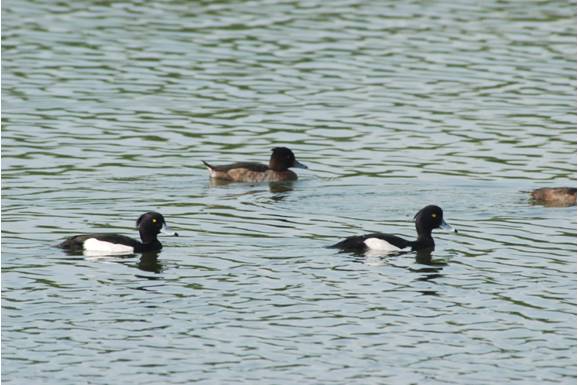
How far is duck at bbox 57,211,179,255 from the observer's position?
2062 cm

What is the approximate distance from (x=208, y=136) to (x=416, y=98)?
5.07 meters

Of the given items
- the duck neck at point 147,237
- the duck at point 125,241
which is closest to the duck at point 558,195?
the duck at point 125,241

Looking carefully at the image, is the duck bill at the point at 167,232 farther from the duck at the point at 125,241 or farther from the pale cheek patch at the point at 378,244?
the pale cheek patch at the point at 378,244

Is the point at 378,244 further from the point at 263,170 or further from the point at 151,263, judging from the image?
the point at 263,170

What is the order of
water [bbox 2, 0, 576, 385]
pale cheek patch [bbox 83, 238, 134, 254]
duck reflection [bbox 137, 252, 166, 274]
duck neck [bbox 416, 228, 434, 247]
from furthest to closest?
1. duck neck [bbox 416, 228, 434, 247]
2. pale cheek patch [bbox 83, 238, 134, 254]
3. duck reflection [bbox 137, 252, 166, 274]
4. water [bbox 2, 0, 576, 385]

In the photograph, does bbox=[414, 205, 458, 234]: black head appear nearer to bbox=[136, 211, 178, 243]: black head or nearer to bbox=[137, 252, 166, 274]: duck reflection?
bbox=[136, 211, 178, 243]: black head

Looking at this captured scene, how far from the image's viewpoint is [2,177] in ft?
84.6

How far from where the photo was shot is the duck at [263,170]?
85.6ft

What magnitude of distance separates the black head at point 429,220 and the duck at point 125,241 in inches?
132

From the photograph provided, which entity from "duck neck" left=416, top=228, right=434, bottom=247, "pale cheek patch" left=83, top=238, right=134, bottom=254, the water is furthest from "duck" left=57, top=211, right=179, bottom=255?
"duck neck" left=416, top=228, right=434, bottom=247

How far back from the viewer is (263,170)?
87.0 ft

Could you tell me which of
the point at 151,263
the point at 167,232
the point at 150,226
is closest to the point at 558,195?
the point at 167,232

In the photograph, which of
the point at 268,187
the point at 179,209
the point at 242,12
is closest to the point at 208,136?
the point at 268,187

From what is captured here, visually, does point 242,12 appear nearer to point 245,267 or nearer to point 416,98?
point 416,98
